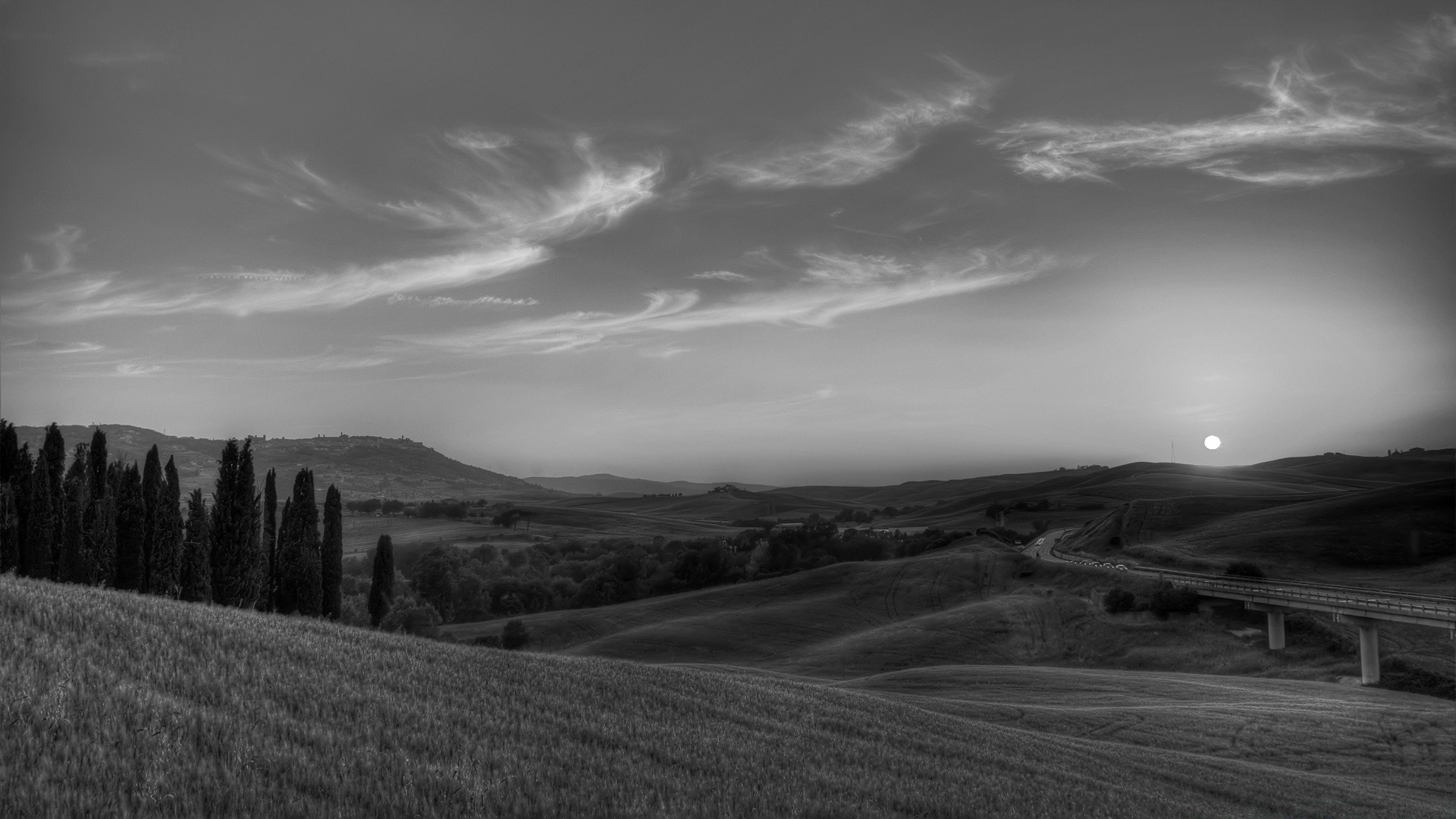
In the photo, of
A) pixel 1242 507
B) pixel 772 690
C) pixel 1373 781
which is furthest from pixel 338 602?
pixel 1242 507

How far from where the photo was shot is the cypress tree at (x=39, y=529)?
2250 inches

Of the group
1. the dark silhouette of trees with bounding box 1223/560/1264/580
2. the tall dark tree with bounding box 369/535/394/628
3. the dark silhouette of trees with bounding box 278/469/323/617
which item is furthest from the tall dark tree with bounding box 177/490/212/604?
the dark silhouette of trees with bounding box 1223/560/1264/580

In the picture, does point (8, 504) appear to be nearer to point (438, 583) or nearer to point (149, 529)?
point (149, 529)

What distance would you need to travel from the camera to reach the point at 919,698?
133ft

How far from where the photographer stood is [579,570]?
6393 inches

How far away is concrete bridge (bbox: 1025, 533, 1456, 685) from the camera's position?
2876 inches

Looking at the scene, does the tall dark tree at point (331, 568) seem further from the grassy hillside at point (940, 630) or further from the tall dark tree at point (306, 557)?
the grassy hillside at point (940, 630)

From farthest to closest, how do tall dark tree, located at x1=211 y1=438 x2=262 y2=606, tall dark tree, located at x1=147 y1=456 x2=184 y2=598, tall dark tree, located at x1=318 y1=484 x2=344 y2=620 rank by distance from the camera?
tall dark tree, located at x1=318 y1=484 x2=344 y2=620
tall dark tree, located at x1=211 y1=438 x2=262 y2=606
tall dark tree, located at x1=147 y1=456 x2=184 y2=598

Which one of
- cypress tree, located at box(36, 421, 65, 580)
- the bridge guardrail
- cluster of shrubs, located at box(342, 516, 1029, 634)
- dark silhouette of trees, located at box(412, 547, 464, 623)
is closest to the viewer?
cypress tree, located at box(36, 421, 65, 580)

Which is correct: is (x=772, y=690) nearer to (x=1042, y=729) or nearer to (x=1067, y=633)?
(x=1042, y=729)

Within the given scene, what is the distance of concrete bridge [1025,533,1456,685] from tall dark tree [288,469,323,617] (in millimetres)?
92909

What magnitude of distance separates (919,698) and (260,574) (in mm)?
52647

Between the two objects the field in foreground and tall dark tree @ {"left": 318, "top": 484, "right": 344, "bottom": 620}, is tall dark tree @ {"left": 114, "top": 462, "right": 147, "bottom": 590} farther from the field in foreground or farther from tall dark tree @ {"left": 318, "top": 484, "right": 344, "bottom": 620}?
the field in foreground

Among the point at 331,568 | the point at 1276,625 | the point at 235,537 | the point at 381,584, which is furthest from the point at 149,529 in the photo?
the point at 1276,625
